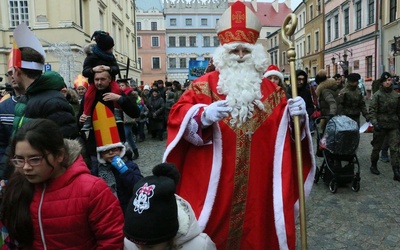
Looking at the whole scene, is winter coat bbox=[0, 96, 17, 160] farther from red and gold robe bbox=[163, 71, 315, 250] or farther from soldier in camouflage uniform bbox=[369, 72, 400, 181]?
soldier in camouflage uniform bbox=[369, 72, 400, 181]

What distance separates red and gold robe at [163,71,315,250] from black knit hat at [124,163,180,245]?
815mm

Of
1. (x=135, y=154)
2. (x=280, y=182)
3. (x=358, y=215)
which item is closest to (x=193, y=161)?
(x=280, y=182)

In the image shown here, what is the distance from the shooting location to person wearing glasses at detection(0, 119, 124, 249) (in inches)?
70.2

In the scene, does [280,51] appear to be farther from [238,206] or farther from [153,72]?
[238,206]

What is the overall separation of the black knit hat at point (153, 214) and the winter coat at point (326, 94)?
19.8 feet

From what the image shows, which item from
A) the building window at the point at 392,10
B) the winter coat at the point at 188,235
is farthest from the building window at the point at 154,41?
the winter coat at the point at 188,235

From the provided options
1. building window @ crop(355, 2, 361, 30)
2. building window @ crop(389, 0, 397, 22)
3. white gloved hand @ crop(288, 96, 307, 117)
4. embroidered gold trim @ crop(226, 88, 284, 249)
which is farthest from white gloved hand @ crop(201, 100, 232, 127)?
building window @ crop(355, 2, 361, 30)

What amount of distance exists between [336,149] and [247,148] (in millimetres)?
3416

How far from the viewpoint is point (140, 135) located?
37.2 ft

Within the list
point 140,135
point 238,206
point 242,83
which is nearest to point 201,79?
point 242,83

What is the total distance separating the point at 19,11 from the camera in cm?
1962

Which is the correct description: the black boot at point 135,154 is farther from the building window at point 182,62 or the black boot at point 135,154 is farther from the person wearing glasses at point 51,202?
the building window at point 182,62

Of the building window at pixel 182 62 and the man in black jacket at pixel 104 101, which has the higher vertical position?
the building window at pixel 182 62

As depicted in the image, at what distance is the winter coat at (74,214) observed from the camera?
71.7 inches
